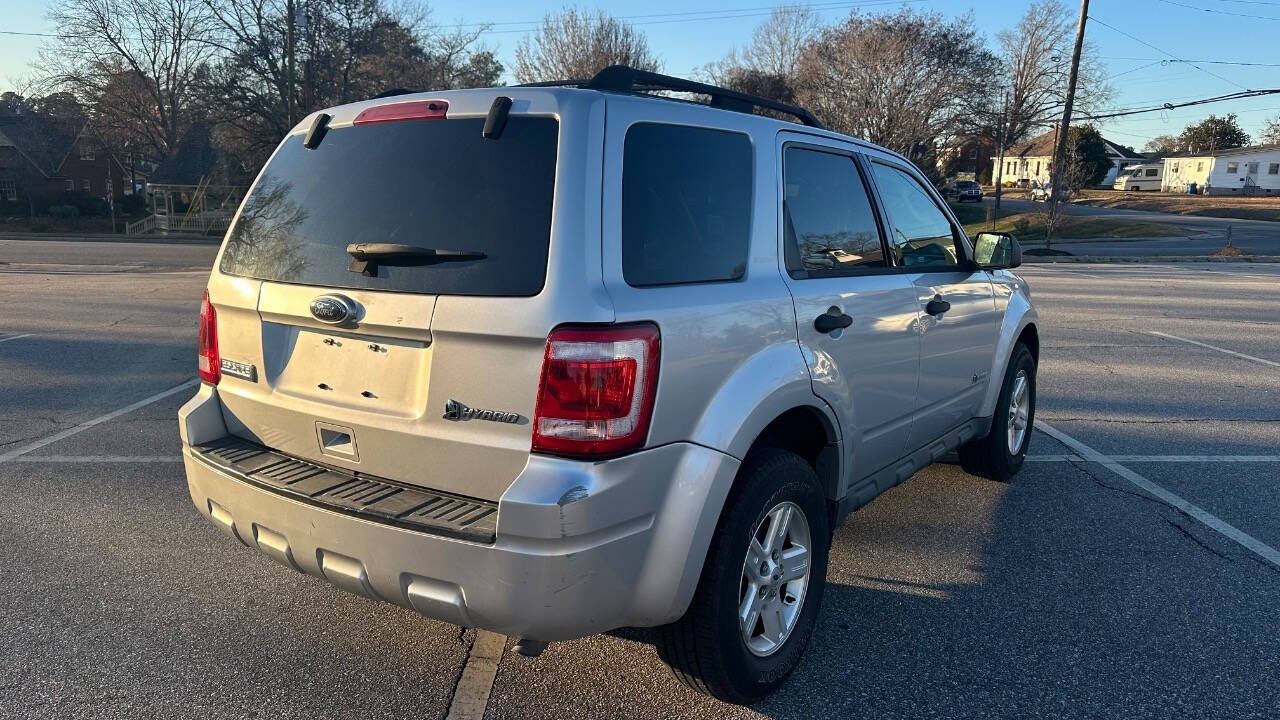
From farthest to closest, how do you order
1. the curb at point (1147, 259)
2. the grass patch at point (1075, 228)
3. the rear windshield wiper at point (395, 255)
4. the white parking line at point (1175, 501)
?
the grass patch at point (1075, 228) < the curb at point (1147, 259) < the white parking line at point (1175, 501) < the rear windshield wiper at point (395, 255)

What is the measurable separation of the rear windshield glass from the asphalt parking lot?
140 cm

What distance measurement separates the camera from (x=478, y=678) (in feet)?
9.98

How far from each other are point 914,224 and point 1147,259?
25.9 metres

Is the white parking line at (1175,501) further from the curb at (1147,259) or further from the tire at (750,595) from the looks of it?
the curb at (1147,259)

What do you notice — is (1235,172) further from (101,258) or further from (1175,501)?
(1175,501)

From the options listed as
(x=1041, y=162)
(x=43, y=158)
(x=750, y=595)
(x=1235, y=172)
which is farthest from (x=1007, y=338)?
(x=1235, y=172)

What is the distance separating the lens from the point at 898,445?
387 cm

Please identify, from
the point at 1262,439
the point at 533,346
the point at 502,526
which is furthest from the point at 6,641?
the point at 1262,439

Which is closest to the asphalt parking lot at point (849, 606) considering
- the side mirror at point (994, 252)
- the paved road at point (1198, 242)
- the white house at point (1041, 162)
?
the side mirror at point (994, 252)

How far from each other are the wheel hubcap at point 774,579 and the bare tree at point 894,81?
106ft

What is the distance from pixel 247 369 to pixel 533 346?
4.27 ft

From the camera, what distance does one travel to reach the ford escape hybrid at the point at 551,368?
2346mm

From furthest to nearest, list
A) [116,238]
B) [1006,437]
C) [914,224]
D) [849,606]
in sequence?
[116,238] → [1006,437] → [914,224] → [849,606]

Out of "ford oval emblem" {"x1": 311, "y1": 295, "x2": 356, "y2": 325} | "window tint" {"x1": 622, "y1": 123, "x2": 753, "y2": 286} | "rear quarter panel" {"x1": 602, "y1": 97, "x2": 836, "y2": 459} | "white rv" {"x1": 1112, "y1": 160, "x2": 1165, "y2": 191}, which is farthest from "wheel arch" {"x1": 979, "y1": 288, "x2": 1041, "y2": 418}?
"white rv" {"x1": 1112, "y1": 160, "x2": 1165, "y2": 191}
